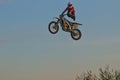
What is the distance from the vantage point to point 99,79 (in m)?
118

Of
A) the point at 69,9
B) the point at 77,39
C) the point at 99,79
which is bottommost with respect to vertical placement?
the point at 99,79

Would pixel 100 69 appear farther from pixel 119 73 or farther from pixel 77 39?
pixel 77 39

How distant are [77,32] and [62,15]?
7.55ft

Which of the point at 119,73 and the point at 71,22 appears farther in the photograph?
the point at 119,73

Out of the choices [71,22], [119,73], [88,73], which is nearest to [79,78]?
[88,73]

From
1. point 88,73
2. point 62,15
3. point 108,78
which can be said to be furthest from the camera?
point 88,73

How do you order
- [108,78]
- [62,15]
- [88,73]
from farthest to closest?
1. [88,73]
2. [108,78]
3. [62,15]

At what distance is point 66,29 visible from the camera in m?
38.8

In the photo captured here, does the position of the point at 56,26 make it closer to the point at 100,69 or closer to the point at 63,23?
the point at 63,23

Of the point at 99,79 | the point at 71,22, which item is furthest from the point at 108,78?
the point at 71,22

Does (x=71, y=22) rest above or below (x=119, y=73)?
above

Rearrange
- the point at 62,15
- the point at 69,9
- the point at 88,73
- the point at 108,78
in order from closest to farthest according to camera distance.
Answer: the point at 69,9 < the point at 62,15 < the point at 108,78 < the point at 88,73

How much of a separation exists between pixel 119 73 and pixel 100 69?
18.5 ft

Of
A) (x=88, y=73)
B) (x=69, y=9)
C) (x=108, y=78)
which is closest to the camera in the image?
(x=69, y=9)
